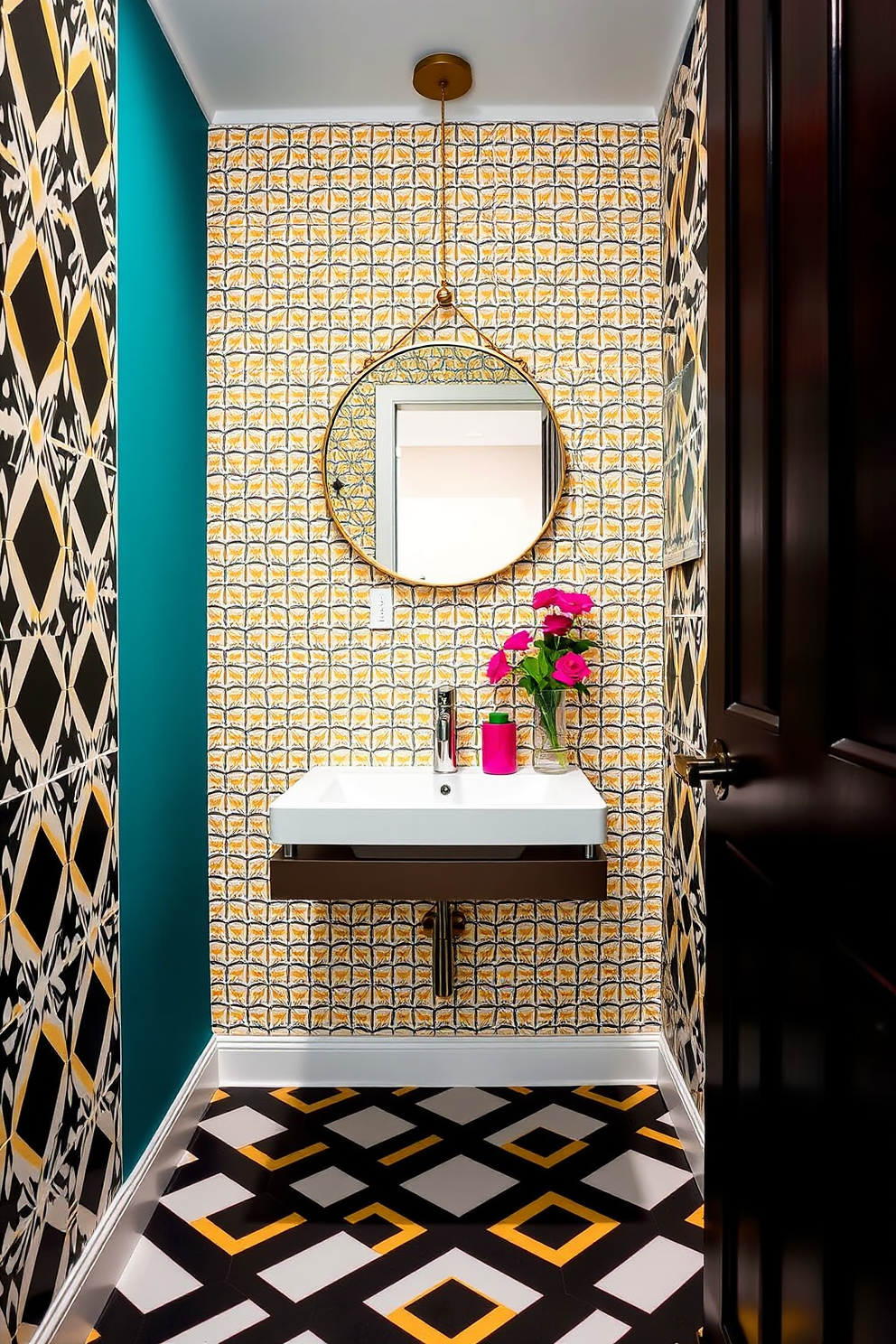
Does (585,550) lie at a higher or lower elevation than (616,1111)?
higher

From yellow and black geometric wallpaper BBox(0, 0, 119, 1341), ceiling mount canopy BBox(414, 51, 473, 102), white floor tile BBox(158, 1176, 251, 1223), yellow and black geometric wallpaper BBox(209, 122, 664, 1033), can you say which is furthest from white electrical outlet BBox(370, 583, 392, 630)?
white floor tile BBox(158, 1176, 251, 1223)

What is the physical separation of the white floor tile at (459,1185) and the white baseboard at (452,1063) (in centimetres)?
37

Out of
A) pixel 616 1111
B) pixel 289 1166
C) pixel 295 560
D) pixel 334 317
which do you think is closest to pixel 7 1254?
pixel 289 1166

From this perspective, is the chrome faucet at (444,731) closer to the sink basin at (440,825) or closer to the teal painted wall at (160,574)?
the sink basin at (440,825)

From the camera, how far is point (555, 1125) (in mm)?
2215

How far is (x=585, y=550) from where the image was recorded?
243 centimetres

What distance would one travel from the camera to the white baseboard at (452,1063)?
7.95 feet

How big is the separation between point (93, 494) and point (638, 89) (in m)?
1.76

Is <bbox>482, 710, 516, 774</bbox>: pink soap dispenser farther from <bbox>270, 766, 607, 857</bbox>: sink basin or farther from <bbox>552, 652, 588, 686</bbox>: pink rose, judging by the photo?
<bbox>270, 766, 607, 857</bbox>: sink basin

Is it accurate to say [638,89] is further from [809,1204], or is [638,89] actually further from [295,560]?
[809,1204]

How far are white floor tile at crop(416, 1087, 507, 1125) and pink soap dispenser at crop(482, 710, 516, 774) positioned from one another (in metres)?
0.84

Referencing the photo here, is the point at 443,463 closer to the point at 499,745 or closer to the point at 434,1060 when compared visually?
the point at 499,745

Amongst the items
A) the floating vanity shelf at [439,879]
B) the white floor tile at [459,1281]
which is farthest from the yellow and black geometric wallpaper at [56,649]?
the white floor tile at [459,1281]

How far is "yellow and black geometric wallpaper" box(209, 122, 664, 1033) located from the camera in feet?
7.92
